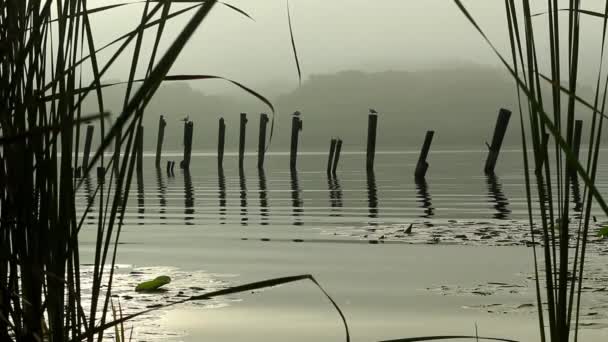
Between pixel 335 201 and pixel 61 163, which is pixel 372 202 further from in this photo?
pixel 61 163

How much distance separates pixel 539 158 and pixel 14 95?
0.87 meters

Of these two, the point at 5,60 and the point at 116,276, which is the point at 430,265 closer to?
the point at 116,276

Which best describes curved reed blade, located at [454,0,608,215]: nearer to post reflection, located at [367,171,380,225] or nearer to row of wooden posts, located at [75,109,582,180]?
post reflection, located at [367,171,380,225]

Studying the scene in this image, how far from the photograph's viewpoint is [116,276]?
6277mm

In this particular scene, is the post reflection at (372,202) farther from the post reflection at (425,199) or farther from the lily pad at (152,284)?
the lily pad at (152,284)

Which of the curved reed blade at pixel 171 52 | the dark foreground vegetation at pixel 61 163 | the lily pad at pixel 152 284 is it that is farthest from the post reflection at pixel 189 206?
the curved reed blade at pixel 171 52

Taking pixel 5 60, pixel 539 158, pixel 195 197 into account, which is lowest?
pixel 195 197

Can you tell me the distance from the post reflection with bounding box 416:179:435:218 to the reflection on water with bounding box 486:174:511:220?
87 centimetres

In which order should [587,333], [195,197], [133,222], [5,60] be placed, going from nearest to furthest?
[5,60], [587,333], [133,222], [195,197]

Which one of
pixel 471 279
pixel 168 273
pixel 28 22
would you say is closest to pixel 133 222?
pixel 168 273

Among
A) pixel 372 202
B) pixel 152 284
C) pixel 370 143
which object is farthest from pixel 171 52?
pixel 370 143

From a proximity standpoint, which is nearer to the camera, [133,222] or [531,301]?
[531,301]

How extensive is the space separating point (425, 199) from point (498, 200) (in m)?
1.33

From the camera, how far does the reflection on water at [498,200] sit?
40.2ft
